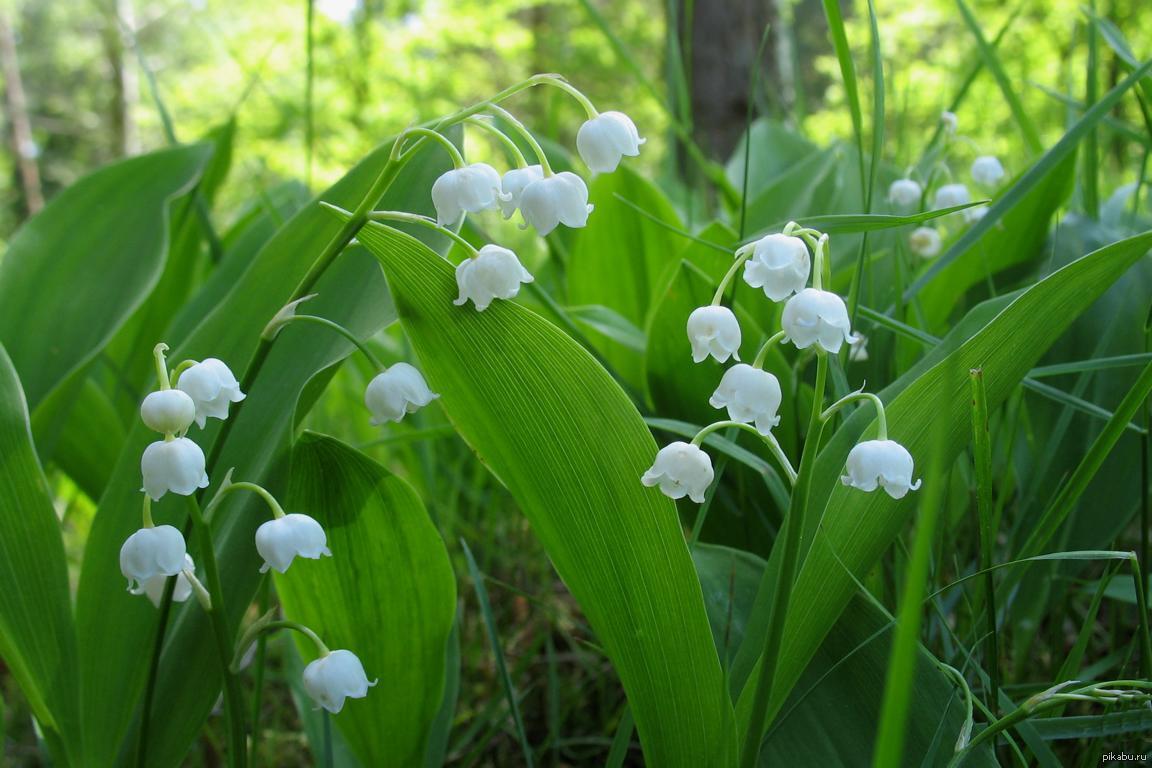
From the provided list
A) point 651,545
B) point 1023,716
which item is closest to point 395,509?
point 651,545

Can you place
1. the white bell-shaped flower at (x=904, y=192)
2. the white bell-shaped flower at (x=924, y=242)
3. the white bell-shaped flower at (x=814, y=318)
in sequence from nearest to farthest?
the white bell-shaped flower at (x=814, y=318) → the white bell-shaped flower at (x=904, y=192) → the white bell-shaped flower at (x=924, y=242)

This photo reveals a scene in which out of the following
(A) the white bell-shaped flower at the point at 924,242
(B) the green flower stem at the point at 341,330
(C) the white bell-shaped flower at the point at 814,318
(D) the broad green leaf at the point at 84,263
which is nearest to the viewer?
(C) the white bell-shaped flower at the point at 814,318

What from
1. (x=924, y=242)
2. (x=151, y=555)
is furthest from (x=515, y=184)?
(x=924, y=242)

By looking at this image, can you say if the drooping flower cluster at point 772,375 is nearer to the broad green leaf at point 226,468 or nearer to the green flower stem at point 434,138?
the green flower stem at point 434,138

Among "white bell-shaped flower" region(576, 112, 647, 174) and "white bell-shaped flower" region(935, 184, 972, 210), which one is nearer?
"white bell-shaped flower" region(576, 112, 647, 174)

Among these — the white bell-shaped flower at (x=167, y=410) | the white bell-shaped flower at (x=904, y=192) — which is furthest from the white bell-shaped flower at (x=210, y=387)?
the white bell-shaped flower at (x=904, y=192)

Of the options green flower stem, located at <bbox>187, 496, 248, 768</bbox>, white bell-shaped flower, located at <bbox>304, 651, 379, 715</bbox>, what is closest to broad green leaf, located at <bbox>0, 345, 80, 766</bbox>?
green flower stem, located at <bbox>187, 496, 248, 768</bbox>

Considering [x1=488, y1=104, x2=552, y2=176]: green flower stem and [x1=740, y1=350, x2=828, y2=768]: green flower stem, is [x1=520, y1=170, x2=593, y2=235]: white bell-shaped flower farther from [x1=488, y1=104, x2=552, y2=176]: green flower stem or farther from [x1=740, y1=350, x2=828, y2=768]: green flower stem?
[x1=740, y1=350, x2=828, y2=768]: green flower stem
